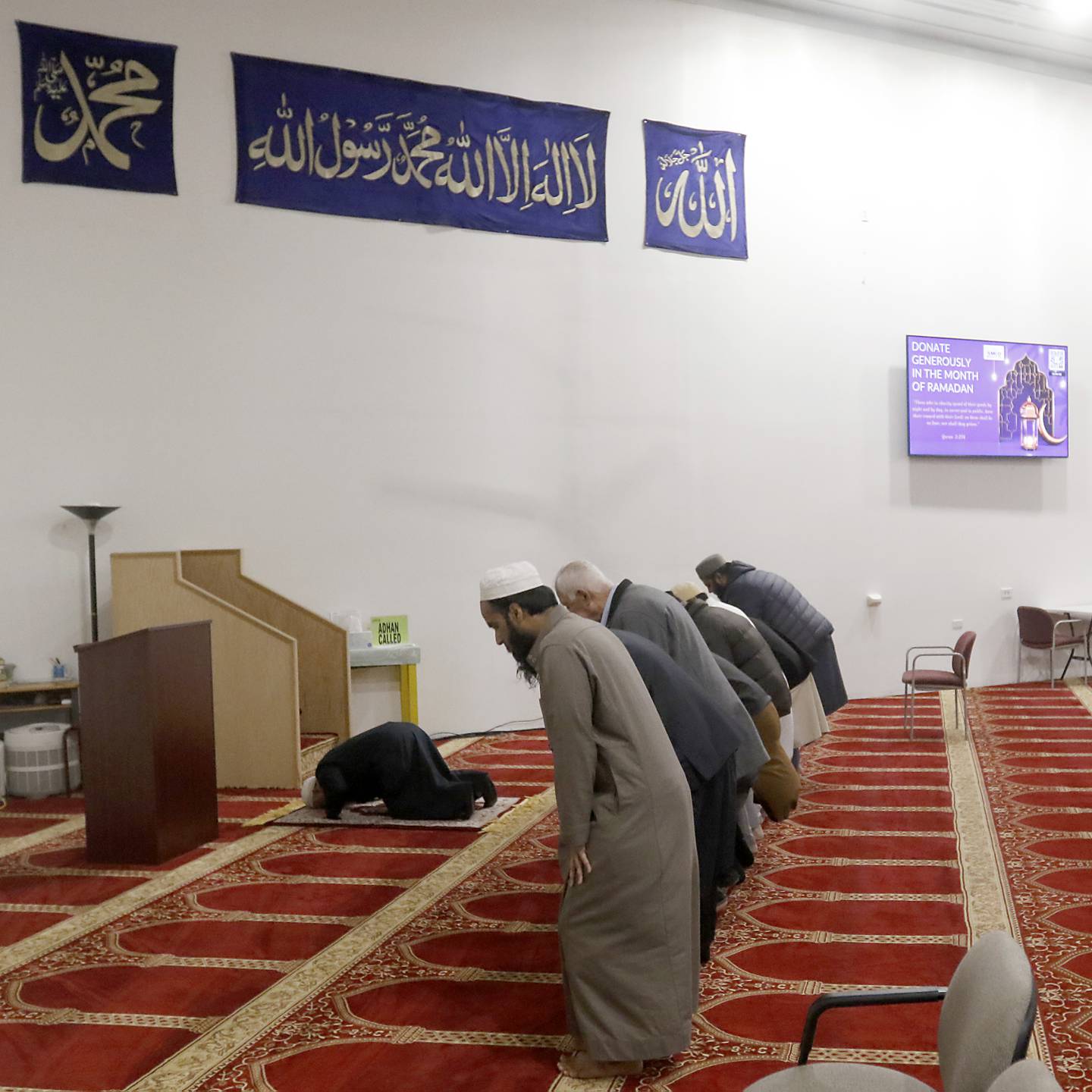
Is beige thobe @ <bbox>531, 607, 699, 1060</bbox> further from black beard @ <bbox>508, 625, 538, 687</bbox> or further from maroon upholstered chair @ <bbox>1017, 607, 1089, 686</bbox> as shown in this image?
maroon upholstered chair @ <bbox>1017, 607, 1089, 686</bbox>

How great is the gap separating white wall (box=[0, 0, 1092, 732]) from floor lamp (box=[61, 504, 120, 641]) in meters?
0.23

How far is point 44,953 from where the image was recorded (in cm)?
378

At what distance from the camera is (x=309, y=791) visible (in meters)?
5.66

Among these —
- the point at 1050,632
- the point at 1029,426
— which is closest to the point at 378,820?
the point at 1050,632

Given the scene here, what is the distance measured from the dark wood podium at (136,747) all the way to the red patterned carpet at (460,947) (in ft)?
0.47

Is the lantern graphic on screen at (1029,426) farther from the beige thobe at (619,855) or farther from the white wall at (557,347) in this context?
the beige thobe at (619,855)

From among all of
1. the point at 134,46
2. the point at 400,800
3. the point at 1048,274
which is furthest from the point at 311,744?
the point at 1048,274

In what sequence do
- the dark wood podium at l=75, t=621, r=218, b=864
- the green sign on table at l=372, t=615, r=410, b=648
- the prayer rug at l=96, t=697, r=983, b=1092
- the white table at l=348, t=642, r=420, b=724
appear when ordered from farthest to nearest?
1. the green sign on table at l=372, t=615, r=410, b=648
2. the white table at l=348, t=642, r=420, b=724
3. the dark wood podium at l=75, t=621, r=218, b=864
4. the prayer rug at l=96, t=697, r=983, b=1092

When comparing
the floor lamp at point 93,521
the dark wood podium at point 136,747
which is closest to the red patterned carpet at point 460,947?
the dark wood podium at point 136,747

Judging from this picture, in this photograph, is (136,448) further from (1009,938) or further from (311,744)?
(1009,938)

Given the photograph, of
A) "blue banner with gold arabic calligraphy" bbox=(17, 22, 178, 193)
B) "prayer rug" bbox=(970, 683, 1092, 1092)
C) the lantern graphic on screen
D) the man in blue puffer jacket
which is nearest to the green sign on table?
the man in blue puffer jacket

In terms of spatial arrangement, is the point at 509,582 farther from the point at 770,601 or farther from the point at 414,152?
the point at 414,152

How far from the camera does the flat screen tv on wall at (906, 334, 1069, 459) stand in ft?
30.3

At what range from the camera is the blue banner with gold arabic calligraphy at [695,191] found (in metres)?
8.44
